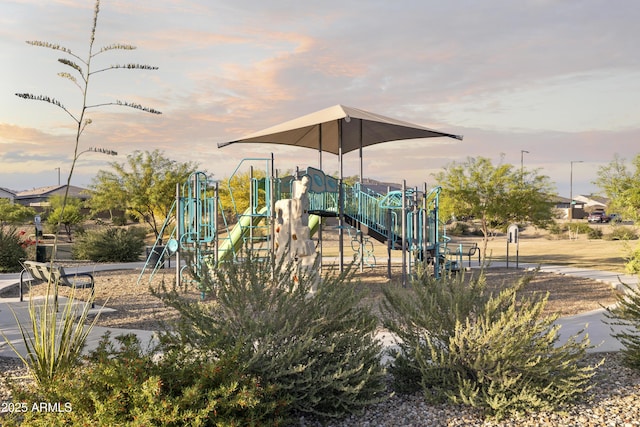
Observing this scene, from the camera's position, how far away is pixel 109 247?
2091cm

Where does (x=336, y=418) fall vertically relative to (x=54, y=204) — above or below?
below

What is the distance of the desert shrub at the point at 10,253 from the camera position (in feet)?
58.6

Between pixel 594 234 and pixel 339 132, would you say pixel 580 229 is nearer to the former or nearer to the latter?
pixel 594 234

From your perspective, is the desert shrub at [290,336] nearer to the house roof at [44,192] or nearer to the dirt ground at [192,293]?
the dirt ground at [192,293]

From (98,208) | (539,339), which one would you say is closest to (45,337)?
(539,339)

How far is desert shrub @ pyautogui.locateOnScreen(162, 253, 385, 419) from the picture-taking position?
15.0 feet

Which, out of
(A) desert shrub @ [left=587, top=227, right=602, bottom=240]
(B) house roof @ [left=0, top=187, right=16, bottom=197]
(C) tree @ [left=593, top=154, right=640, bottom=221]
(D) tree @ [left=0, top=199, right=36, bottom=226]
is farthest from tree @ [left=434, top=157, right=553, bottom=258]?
(B) house roof @ [left=0, top=187, right=16, bottom=197]

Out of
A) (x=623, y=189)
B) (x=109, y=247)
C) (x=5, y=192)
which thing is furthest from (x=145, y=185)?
(x=5, y=192)

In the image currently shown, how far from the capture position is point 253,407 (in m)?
4.32

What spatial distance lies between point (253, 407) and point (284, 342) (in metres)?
0.61

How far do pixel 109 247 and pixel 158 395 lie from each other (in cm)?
1799

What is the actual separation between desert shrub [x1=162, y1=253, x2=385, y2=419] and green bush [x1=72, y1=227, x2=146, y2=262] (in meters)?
17.1

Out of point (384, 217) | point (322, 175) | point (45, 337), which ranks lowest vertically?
point (45, 337)

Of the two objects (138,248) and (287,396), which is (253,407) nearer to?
(287,396)
